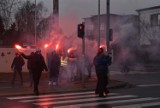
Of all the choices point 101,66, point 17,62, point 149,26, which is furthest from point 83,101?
point 149,26

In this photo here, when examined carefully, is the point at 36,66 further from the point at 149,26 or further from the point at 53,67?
the point at 149,26

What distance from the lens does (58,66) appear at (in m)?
20.7

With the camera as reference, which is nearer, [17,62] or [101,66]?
[101,66]

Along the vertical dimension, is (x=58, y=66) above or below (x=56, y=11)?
below

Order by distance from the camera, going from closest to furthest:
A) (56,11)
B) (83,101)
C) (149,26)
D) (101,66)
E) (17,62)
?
(83,101)
(101,66)
(17,62)
(56,11)
(149,26)

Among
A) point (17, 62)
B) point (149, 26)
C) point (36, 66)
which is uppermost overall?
point (149, 26)

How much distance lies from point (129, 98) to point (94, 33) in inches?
465

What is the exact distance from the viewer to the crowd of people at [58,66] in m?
16.1

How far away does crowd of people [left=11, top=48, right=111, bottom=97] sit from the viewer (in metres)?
16.1

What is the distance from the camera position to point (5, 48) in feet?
96.6

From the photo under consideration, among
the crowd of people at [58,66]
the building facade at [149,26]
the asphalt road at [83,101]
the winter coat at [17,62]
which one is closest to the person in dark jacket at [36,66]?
the crowd of people at [58,66]

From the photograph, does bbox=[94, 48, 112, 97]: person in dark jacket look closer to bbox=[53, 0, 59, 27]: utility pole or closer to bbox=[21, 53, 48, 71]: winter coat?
bbox=[21, 53, 48, 71]: winter coat

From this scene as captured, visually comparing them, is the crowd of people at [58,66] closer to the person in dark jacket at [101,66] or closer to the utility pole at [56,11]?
the person in dark jacket at [101,66]

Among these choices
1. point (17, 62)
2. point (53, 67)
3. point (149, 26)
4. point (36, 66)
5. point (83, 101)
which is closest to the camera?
point (83, 101)
